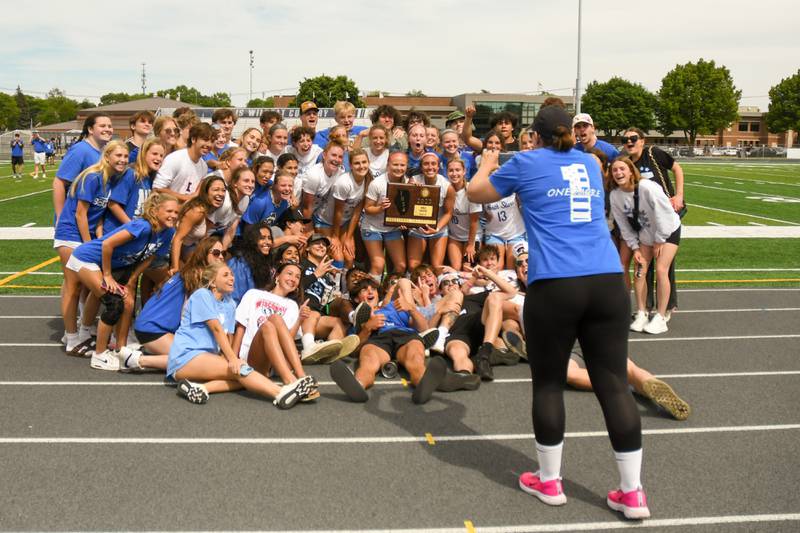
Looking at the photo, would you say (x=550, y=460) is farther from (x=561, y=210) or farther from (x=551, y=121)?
(x=551, y=121)

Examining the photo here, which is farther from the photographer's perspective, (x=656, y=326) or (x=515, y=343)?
(x=656, y=326)

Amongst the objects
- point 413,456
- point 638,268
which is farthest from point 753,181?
point 413,456

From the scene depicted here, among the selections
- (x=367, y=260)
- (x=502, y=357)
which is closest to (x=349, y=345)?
(x=502, y=357)

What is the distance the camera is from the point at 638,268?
7609 millimetres

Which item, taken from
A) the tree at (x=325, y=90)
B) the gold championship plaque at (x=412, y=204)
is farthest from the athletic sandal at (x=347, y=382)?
the tree at (x=325, y=90)

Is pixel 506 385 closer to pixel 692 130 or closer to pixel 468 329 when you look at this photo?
pixel 468 329

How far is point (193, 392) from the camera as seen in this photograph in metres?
5.11

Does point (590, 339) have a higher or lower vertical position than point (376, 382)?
higher

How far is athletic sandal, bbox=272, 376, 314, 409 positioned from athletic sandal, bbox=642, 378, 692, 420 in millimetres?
2340

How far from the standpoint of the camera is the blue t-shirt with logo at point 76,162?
6.41 m

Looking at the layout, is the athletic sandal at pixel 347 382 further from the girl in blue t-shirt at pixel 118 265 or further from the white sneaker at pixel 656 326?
the white sneaker at pixel 656 326

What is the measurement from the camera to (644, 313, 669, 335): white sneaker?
7.45 meters

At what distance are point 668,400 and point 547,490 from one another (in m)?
1.65

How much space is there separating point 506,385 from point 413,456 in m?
1.66
